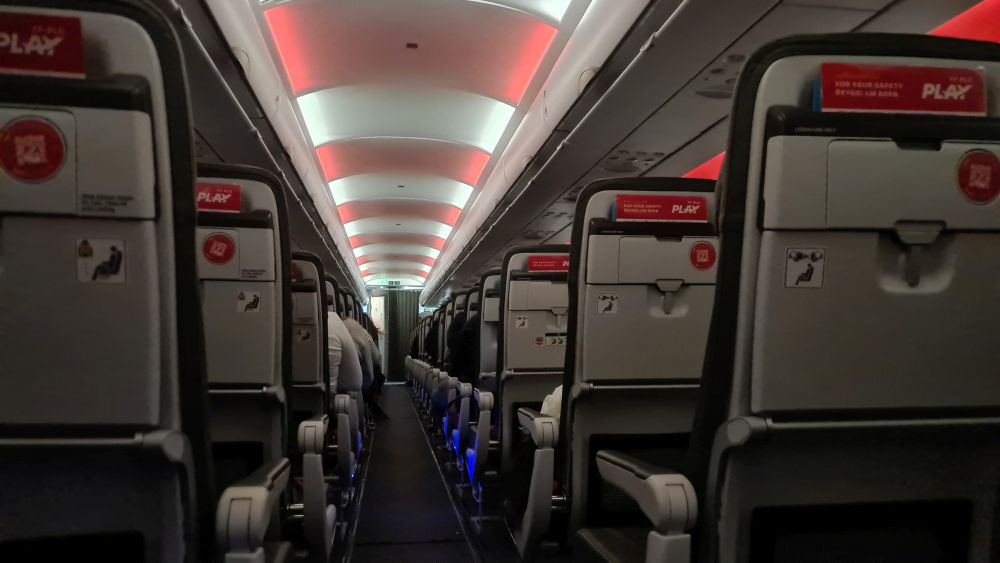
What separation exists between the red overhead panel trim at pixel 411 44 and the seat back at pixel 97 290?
15.4ft

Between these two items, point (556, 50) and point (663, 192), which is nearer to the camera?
point (663, 192)

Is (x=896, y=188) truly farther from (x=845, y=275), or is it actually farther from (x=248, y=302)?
(x=248, y=302)

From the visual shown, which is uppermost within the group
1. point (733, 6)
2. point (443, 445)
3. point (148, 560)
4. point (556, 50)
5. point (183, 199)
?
point (556, 50)

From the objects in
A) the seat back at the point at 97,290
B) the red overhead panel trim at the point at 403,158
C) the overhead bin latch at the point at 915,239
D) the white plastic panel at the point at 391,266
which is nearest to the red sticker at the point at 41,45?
the seat back at the point at 97,290

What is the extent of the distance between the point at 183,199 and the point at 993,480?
6.21 ft

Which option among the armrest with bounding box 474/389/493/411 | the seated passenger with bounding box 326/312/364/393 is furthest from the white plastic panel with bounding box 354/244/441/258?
the armrest with bounding box 474/389/493/411

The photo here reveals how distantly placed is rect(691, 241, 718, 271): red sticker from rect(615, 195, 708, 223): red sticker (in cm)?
11

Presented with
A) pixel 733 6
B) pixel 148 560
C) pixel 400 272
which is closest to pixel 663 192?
pixel 733 6

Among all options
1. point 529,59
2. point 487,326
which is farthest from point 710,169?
point 487,326

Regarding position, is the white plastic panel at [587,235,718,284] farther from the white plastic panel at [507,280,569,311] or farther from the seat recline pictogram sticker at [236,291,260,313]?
the white plastic panel at [507,280,569,311]

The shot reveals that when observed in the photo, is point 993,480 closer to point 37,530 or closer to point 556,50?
point 37,530

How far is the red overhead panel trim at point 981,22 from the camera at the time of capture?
3836mm

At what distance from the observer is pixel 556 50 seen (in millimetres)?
6004

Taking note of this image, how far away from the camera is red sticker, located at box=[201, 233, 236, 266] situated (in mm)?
2312
